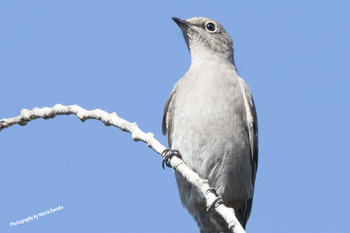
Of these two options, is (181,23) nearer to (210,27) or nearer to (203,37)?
(203,37)

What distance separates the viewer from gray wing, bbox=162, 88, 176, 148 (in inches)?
347

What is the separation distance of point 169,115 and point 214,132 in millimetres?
1420

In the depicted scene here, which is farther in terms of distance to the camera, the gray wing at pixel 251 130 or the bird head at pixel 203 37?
the bird head at pixel 203 37

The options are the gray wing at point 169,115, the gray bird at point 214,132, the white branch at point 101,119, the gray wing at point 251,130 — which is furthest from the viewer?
the gray wing at point 169,115

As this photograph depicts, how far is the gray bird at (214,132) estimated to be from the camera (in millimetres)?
7766

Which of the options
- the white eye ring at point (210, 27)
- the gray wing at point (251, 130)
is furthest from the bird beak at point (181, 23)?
the gray wing at point (251, 130)

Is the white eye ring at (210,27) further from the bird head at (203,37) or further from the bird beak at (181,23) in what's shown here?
the bird beak at (181,23)

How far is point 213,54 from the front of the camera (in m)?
9.15

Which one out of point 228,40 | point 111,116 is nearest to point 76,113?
point 111,116

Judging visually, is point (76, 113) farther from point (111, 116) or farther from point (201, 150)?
point (201, 150)

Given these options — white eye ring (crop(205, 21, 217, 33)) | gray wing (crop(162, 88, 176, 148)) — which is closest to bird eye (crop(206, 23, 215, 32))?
white eye ring (crop(205, 21, 217, 33))

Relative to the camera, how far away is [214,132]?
7707mm

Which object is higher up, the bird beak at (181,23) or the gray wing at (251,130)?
the bird beak at (181,23)

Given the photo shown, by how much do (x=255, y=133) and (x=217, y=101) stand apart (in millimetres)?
1129
